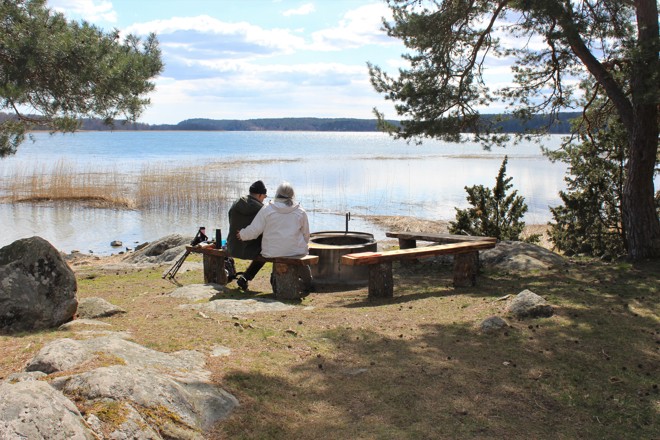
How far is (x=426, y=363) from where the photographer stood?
575cm

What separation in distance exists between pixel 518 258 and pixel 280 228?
14.5 ft

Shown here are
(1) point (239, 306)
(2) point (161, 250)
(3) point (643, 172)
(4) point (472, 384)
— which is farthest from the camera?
(2) point (161, 250)

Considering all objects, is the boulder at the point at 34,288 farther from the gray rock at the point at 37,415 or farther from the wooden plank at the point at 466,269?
the wooden plank at the point at 466,269

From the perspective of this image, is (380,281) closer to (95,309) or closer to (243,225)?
(243,225)

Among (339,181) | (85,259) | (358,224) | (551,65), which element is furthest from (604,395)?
(339,181)

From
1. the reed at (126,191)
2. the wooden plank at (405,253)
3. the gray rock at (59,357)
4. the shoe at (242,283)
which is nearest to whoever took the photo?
the gray rock at (59,357)

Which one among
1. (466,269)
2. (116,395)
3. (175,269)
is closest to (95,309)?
(175,269)

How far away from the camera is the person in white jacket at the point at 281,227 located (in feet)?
28.2

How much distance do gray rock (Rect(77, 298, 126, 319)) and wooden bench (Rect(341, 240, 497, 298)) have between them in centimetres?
305

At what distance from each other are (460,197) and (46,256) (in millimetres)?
25142

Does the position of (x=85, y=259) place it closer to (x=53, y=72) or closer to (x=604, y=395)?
(x=53, y=72)

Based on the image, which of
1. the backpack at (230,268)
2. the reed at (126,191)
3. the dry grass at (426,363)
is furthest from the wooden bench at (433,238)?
the reed at (126,191)

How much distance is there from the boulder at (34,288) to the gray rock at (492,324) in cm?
444

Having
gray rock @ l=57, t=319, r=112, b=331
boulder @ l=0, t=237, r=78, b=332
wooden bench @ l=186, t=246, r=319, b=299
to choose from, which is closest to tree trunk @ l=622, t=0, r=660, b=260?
wooden bench @ l=186, t=246, r=319, b=299
